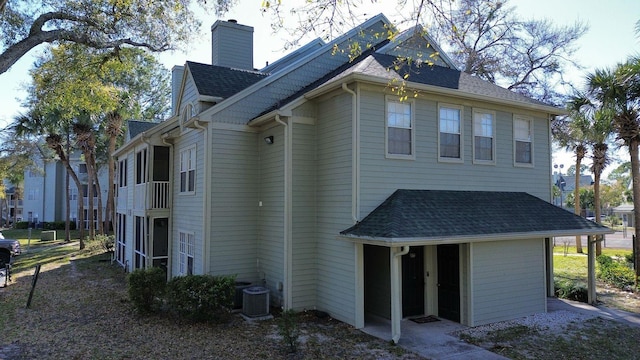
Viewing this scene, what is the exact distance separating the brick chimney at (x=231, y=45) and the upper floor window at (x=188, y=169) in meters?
3.99

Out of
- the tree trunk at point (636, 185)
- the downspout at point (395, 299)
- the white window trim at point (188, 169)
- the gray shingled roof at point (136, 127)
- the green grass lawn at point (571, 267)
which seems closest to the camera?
the downspout at point (395, 299)

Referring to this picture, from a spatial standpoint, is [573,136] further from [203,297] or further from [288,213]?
[203,297]

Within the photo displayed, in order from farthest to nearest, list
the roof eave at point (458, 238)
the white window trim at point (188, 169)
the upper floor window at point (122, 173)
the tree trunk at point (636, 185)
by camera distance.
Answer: the upper floor window at point (122, 173)
the tree trunk at point (636, 185)
the white window trim at point (188, 169)
the roof eave at point (458, 238)

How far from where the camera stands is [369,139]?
33.0ft

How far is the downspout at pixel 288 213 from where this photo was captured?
10.9 m

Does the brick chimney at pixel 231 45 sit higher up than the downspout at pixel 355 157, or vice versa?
the brick chimney at pixel 231 45

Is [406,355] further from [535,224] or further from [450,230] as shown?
[535,224]

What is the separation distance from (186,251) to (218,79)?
542 centimetres

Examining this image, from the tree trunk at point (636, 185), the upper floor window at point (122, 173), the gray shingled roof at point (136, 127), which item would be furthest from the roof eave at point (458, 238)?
the gray shingled roof at point (136, 127)

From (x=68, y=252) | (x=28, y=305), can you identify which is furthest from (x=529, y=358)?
(x=68, y=252)

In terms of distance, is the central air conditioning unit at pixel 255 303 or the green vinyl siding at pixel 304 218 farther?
the green vinyl siding at pixel 304 218

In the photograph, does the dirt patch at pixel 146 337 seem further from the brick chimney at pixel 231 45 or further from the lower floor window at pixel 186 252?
the brick chimney at pixel 231 45

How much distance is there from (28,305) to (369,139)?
400 inches

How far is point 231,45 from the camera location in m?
15.8
